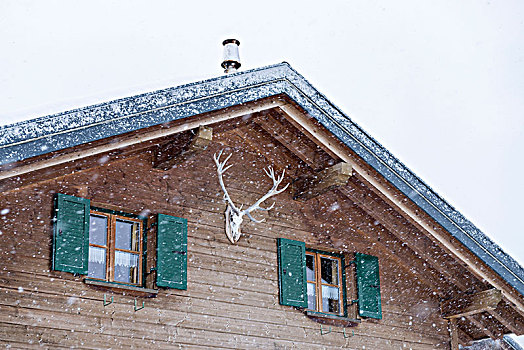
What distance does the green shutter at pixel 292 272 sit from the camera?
10250 mm

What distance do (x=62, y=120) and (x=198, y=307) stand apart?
2.95 metres

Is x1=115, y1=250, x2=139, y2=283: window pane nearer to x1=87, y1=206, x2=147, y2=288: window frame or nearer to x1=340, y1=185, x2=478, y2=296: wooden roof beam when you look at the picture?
x1=87, y1=206, x2=147, y2=288: window frame

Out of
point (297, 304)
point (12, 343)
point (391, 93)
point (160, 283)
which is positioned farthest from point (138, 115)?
point (391, 93)

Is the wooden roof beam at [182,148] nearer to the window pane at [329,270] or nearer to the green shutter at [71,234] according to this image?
the green shutter at [71,234]

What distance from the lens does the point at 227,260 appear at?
393 inches

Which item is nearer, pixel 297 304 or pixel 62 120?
pixel 62 120

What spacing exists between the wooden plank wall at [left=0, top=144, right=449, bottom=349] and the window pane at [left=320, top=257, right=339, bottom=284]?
0.74ft

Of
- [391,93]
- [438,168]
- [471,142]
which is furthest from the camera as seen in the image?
[391,93]

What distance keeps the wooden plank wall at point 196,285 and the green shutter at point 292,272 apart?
11 cm

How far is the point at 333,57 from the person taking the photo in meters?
96.1

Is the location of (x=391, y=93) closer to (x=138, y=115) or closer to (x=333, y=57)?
(x=333, y=57)

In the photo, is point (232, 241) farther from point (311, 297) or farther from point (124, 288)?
point (124, 288)

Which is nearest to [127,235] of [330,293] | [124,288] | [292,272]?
[124,288]

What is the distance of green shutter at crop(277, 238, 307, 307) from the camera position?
10250 millimetres
